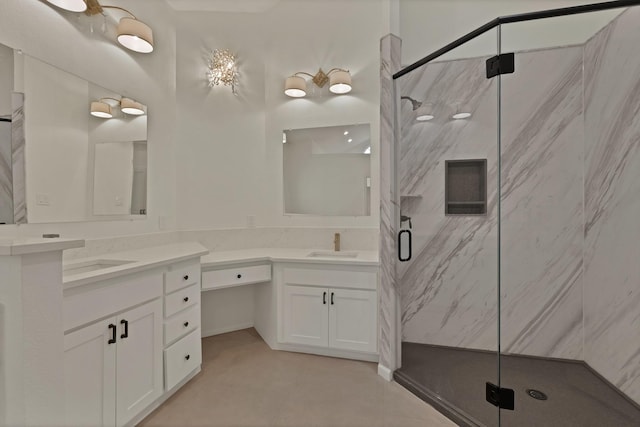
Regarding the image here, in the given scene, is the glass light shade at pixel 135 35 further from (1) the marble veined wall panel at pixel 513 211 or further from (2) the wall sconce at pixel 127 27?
(1) the marble veined wall panel at pixel 513 211

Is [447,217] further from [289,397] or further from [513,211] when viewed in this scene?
[289,397]

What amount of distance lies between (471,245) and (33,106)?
9.49 feet

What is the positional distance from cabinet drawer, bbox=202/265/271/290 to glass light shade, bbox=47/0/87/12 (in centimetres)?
196

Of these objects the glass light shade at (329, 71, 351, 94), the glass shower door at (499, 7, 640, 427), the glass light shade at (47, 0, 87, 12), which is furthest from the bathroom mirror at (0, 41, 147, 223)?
the glass shower door at (499, 7, 640, 427)

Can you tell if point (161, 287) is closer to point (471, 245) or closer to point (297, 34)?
point (471, 245)

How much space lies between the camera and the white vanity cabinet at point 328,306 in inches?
99.1

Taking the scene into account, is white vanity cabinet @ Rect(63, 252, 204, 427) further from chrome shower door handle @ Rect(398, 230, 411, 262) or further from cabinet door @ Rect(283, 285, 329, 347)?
chrome shower door handle @ Rect(398, 230, 411, 262)

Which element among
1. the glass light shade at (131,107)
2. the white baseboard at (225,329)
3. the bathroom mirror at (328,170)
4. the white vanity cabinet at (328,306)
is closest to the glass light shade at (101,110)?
the glass light shade at (131,107)

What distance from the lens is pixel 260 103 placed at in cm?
333

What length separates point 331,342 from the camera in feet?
8.51

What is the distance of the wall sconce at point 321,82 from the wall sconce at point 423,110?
0.89 metres

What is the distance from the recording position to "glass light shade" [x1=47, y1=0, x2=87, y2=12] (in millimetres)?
1978

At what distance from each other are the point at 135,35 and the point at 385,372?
310 cm

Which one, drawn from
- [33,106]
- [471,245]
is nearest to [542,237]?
[471,245]
